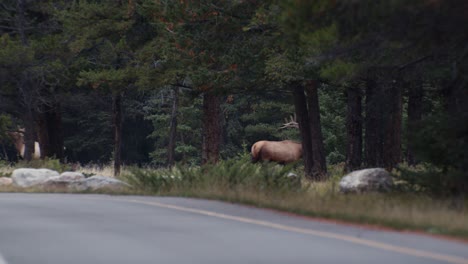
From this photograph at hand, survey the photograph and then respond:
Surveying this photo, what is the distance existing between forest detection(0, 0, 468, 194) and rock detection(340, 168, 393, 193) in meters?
0.76

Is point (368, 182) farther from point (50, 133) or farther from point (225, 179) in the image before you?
point (50, 133)

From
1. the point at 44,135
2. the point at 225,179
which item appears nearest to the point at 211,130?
the point at 225,179

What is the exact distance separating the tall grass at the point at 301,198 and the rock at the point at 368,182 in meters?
0.43

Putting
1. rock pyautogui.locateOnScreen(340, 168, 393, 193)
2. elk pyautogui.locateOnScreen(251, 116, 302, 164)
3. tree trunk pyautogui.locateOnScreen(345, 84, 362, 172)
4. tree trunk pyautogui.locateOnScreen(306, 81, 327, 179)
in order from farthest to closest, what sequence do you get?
elk pyautogui.locateOnScreen(251, 116, 302, 164) → tree trunk pyautogui.locateOnScreen(345, 84, 362, 172) → tree trunk pyautogui.locateOnScreen(306, 81, 327, 179) → rock pyautogui.locateOnScreen(340, 168, 393, 193)

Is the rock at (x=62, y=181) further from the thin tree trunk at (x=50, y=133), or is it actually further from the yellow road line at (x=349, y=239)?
the thin tree trunk at (x=50, y=133)

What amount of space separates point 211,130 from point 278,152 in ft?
38.0

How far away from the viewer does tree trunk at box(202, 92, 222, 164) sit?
33.7 metres

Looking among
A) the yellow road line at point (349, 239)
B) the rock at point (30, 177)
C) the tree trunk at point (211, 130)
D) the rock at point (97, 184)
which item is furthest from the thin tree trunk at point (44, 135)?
the yellow road line at point (349, 239)

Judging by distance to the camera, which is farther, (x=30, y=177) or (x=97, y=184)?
(x=30, y=177)

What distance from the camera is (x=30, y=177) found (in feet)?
89.6

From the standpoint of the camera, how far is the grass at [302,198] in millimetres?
13945

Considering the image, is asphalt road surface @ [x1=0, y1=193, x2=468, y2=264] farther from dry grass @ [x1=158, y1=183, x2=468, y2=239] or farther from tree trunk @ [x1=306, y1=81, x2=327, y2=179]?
tree trunk @ [x1=306, y1=81, x2=327, y2=179]

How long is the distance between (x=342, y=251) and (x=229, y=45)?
17.8 metres

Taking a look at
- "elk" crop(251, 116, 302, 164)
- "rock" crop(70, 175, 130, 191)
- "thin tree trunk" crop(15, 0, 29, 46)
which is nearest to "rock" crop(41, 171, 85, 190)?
"rock" crop(70, 175, 130, 191)
